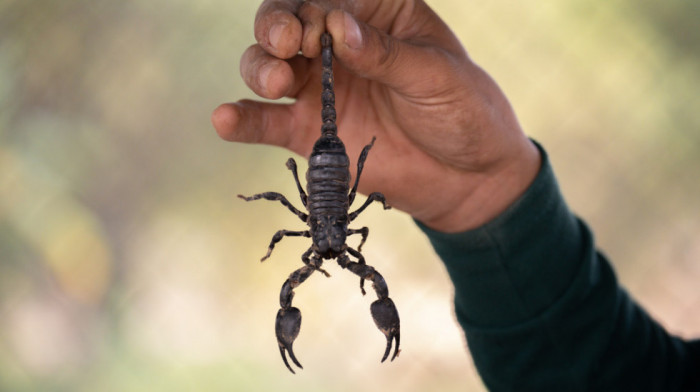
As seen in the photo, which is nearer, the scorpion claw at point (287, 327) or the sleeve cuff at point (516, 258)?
the scorpion claw at point (287, 327)

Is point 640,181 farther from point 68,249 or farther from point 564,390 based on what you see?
point 68,249

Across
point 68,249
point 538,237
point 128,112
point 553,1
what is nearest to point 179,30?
point 128,112

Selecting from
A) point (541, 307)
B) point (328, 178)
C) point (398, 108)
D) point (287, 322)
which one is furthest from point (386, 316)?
point (541, 307)

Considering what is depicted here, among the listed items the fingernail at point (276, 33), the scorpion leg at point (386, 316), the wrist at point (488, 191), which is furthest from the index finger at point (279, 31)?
the wrist at point (488, 191)

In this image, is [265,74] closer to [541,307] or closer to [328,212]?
[328,212]

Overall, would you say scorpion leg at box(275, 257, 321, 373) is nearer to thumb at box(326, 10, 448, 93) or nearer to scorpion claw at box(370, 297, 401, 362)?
scorpion claw at box(370, 297, 401, 362)

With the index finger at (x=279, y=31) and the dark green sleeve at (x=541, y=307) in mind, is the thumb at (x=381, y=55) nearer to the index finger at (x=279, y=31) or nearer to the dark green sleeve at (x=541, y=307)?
the index finger at (x=279, y=31)
